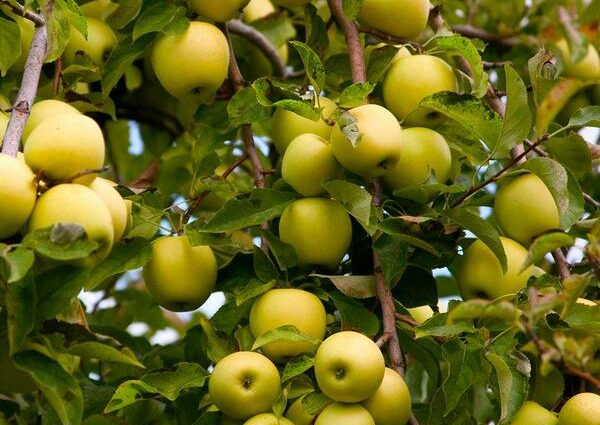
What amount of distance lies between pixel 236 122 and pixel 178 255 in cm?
25

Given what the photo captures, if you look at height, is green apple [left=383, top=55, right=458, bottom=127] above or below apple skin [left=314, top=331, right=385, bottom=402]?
above

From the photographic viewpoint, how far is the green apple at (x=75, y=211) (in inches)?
48.0

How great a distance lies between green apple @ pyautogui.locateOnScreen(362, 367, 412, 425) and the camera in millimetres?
1387

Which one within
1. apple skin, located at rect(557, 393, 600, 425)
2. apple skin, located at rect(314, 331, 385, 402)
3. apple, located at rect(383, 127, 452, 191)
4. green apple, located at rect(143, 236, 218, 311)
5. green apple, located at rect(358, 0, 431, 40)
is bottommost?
green apple, located at rect(143, 236, 218, 311)

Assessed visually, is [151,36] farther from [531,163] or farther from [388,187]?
[531,163]

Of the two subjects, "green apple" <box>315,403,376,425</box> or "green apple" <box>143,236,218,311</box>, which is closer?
"green apple" <box>315,403,376,425</box>

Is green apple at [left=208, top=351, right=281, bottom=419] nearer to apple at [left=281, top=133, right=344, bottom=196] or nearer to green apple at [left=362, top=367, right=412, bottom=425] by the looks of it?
green apple at [left=362, top=367, right=412, bottom=425]

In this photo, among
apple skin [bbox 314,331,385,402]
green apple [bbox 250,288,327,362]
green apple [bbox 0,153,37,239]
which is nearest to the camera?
green apple [bbox 0,153,37,239]

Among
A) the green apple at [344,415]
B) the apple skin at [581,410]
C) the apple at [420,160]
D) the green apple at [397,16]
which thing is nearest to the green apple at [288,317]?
the green apple at [344,415]

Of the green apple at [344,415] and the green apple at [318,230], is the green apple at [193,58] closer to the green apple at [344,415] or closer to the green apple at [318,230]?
the green apple at [318,230]

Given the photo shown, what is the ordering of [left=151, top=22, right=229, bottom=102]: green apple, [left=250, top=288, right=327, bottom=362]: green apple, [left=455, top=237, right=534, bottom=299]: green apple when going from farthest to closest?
[left=151, top=22, right=229, bottom=102]: green apple → [left=455, top=237, right=534, bottom=299]: green apple → [left=250, top=288, right=327, bottom=362]: green apple

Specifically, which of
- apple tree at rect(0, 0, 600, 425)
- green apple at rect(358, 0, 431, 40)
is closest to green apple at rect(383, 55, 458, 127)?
apple tree at rect(0, 0, 600, 425)

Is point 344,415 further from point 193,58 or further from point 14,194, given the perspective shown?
point 193,58

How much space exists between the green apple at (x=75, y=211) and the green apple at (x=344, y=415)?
36cm
